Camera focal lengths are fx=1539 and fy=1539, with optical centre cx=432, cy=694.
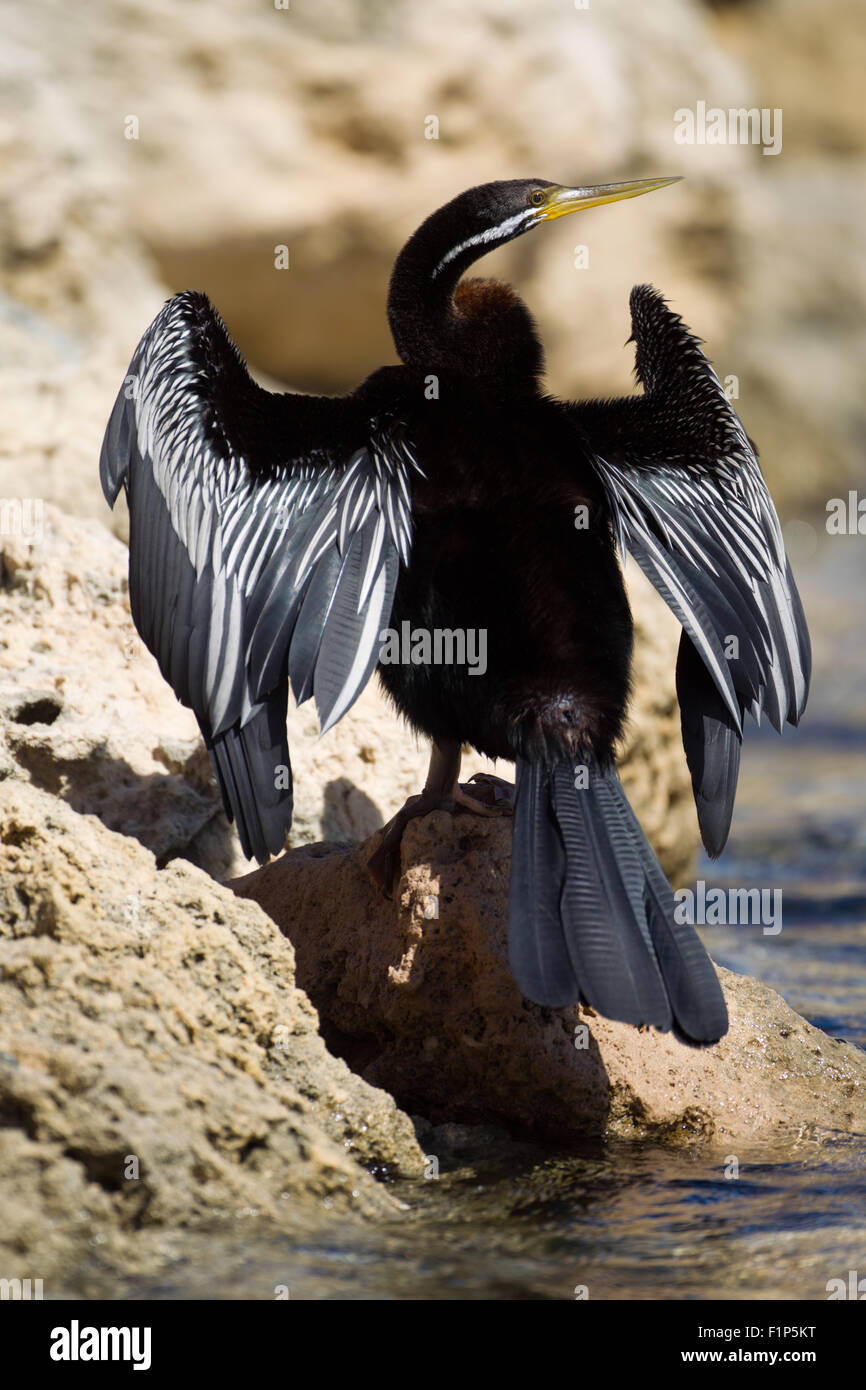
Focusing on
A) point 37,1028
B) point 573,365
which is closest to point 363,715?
point 37,1028

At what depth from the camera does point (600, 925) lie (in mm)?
3143

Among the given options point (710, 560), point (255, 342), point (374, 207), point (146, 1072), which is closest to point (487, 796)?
point (710, 560)

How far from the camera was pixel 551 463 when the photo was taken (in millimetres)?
3812

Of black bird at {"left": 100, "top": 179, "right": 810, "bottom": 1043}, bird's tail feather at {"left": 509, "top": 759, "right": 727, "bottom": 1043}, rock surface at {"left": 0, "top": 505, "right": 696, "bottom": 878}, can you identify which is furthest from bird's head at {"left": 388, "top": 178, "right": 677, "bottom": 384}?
bird's tail feather at {"left": 509, "top": 759, "right": 727, "bottom": 1043}

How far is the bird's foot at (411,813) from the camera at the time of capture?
382 centimetres

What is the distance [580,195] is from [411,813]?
216 cm

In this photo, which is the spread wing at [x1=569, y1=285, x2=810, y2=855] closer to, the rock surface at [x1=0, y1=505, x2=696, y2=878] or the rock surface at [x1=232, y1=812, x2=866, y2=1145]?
the rock surface at [x1=232, y1=812, x2=866, y2=1145]

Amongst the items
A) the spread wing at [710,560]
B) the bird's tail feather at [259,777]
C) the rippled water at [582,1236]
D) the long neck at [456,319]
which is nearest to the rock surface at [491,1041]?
the rippled water at [582,1236]

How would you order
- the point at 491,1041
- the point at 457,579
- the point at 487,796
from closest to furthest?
the point at 491,1041 < the point at 457,579 < the point at 487,796

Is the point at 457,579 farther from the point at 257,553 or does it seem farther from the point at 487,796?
the point at 487,796

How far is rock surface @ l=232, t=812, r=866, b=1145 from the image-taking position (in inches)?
139

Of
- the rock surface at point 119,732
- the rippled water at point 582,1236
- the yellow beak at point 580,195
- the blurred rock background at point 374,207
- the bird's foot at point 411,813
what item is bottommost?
the rippled water at point 582,1236

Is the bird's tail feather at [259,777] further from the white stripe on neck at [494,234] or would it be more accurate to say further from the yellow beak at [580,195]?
the yellow beak at [580,195]

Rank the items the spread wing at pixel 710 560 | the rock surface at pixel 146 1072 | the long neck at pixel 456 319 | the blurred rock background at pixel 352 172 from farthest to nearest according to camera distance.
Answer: the blurred rock background at pixel 352 172
the long neck at pixel 456 319
the spread wing at pixel 710 560
the rock surface at pixel 146 1072
